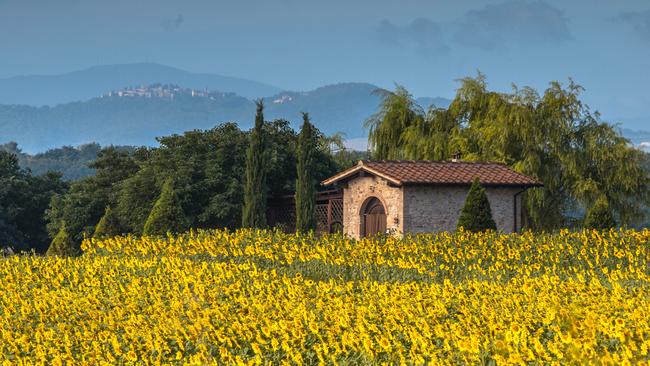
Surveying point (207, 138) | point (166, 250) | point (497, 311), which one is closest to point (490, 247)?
point (166, 250)

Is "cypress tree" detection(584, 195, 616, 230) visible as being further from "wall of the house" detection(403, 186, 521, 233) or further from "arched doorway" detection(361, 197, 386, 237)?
"arched doorway" detection(361, 197, 386, 237)

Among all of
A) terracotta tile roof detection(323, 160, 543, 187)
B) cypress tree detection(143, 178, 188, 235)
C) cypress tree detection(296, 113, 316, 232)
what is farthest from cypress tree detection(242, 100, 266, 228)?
terracotta tile roof detection(323, 160, 543, 187)

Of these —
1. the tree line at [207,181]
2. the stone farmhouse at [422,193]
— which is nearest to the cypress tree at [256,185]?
the tree line at [207,181]

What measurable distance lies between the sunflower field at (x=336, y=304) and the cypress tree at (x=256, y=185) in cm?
1087

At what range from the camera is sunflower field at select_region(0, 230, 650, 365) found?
9523 millimetres

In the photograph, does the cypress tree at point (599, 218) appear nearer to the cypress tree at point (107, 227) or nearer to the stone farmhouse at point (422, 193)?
the stone farmhouse at point (422, 193)

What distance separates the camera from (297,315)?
1123 cm

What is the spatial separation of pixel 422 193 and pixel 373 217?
7.32ft

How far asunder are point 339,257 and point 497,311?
7.53 m

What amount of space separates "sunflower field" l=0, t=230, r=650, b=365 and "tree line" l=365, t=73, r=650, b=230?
1599 centimetres

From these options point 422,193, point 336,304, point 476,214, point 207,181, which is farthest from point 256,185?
point 336,304

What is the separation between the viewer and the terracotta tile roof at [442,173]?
29.4 metres

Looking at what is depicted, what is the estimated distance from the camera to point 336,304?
11789 millimetres

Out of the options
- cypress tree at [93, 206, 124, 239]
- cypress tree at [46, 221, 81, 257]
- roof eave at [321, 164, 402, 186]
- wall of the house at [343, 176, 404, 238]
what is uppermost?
roof eave at [321, 164, 402, 186]
